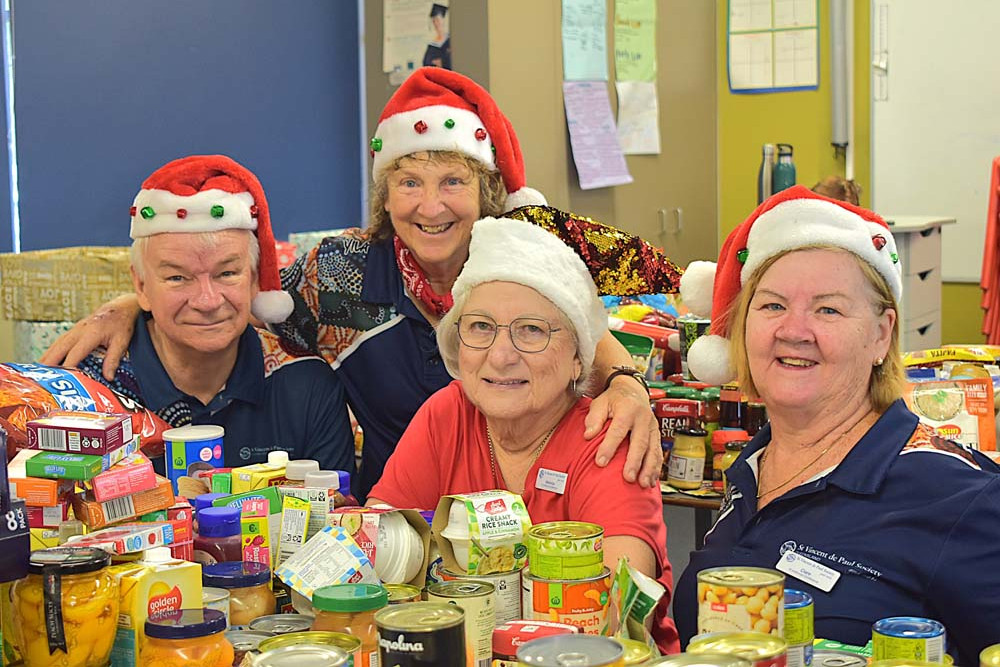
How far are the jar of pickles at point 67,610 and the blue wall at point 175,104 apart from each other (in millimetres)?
3301

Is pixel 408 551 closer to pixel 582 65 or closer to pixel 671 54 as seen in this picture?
pixel 582 65

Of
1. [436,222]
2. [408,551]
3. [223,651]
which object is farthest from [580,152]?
[223,651]

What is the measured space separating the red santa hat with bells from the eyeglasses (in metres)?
0.30

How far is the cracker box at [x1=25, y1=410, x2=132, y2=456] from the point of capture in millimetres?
1519

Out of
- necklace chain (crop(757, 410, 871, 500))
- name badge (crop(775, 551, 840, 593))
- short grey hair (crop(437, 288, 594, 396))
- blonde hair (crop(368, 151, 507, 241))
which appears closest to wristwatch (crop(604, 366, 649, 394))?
short grey hair (crop(437, 288, 594, 396))

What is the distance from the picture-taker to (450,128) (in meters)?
2.88

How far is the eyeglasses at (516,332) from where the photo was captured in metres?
2.14

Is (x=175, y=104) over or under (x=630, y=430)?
over

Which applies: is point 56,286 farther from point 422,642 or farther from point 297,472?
point 422,642

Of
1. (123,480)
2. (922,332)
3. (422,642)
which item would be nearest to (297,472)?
(123,480)

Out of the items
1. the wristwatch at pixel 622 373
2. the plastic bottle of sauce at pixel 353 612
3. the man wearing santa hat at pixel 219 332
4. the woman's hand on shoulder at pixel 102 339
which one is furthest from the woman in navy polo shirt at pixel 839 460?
the woman's hand on shoulder at pixel 102 339

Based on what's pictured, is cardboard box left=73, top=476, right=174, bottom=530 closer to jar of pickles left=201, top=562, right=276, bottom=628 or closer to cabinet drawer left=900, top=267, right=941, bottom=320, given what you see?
jar of pickles left=201, top=562, right=276, bottom=628

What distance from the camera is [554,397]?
216cm

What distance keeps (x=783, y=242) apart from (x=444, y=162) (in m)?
1.06
